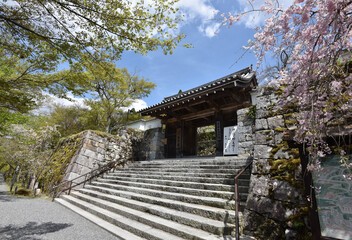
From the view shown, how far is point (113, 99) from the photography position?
15.1 meters

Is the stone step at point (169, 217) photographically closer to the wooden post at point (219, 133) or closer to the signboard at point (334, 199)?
the signboard at point (334, 199)

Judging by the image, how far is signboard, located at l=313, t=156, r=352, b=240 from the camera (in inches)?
80.2

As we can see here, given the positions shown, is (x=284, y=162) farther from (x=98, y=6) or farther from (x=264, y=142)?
(x=98, y=6)

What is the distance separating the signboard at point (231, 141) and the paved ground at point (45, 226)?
584 cm

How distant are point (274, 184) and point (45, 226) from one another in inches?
200

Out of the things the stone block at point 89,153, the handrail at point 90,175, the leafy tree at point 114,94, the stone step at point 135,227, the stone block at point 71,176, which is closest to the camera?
the stone step at point 135,227

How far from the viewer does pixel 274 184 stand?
308cm

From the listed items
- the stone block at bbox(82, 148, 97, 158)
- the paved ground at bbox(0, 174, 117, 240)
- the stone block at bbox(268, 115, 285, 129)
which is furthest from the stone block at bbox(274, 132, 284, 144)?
the stone block at bbox(82, 148, 97, 158)

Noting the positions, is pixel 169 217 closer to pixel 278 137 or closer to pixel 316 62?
pixel 278 137

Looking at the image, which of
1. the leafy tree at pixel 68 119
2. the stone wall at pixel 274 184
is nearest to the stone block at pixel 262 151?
the stone wall at pixel 274 184

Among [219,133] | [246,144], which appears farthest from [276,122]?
[219,133]

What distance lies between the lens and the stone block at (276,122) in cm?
363

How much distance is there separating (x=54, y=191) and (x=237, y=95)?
30.9 ft

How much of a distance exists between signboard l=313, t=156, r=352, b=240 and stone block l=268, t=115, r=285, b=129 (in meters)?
1.34
